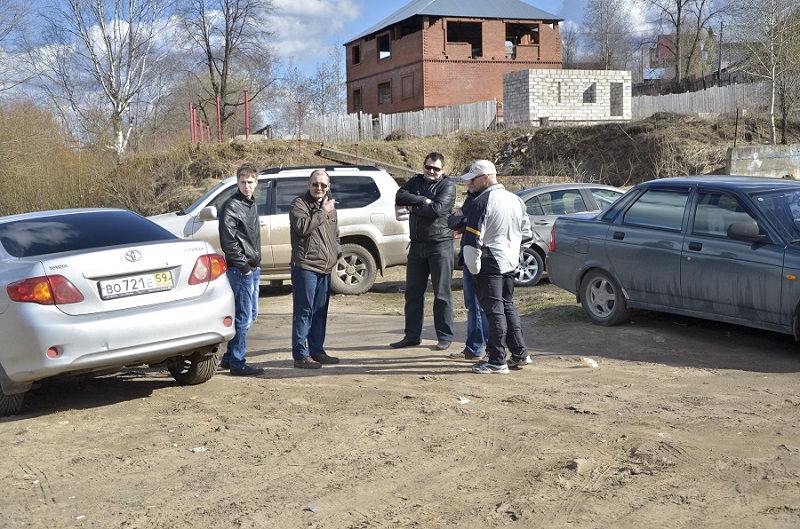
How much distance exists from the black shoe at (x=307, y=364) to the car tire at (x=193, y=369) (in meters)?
0.93

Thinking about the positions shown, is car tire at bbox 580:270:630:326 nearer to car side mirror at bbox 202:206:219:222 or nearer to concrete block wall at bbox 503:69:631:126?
car side mirror at bbox 202:206:219:222

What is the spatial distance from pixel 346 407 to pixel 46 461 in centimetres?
213

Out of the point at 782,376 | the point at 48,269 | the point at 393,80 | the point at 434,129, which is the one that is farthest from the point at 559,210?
the point at 393,80

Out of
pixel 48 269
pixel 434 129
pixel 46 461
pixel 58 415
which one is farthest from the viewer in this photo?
pixel 434 129

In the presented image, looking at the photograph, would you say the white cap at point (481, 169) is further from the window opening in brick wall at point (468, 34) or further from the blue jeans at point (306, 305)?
the window opening in brick wall at point (468, 34)

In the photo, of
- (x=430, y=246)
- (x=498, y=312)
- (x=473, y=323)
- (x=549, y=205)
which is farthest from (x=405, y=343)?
(x=549, y=205)

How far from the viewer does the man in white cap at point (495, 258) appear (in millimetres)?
7820

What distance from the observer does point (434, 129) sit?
40.2 m

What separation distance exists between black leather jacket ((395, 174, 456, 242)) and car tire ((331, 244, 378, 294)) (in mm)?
5126

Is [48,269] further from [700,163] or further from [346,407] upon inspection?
[700,163]

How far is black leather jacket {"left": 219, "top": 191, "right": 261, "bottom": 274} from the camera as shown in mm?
8086

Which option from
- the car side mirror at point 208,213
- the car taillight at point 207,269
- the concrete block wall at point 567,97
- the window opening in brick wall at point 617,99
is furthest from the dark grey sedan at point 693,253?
the window opening in brick wall at point 617,99

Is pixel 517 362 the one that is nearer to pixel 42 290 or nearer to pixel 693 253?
pixel 693 253

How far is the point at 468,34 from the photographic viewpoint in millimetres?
53312
